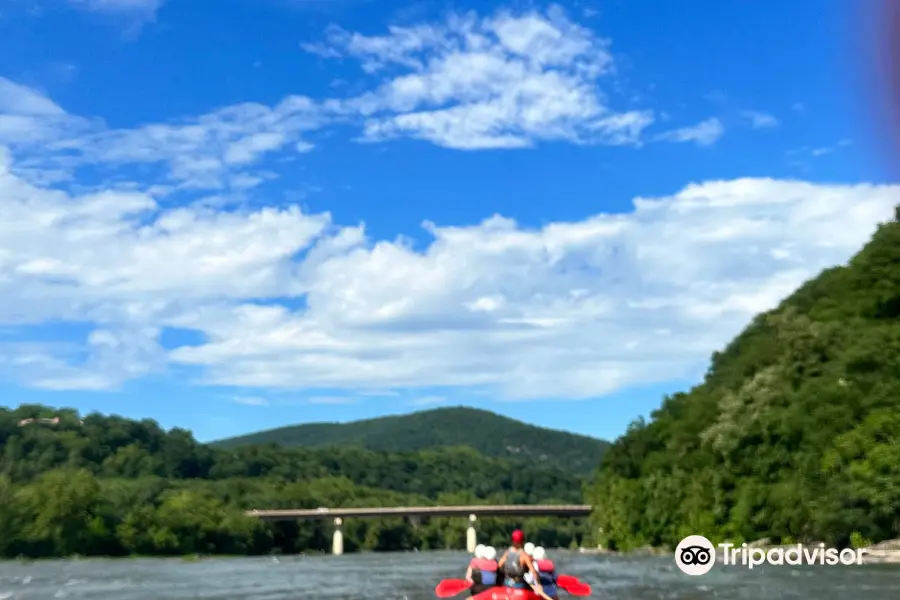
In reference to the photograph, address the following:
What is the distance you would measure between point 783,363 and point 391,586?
137 feet

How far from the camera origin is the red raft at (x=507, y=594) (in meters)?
30.6

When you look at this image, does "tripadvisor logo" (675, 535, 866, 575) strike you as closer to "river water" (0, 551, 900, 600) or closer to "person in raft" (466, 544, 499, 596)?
"river water" (0, 551, 900, 600)

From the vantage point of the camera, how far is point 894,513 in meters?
65.4

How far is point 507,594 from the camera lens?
30656mm

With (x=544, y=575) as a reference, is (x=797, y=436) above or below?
above

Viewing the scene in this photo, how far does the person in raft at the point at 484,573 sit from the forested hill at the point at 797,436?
41.2 meters

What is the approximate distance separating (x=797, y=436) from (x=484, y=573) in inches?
2100

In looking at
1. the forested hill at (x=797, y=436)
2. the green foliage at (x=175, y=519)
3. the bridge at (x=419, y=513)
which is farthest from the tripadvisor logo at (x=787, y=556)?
the green foliage at (x=175, y=519)

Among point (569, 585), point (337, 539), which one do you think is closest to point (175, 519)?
point (337, 539)

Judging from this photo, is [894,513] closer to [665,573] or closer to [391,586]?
[665,573]

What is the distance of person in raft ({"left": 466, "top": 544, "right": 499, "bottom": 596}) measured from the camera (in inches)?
1246

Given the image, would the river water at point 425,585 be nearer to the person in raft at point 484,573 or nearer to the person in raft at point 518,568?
the person in raft at point 518,568

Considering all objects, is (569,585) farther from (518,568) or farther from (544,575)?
(518,568)

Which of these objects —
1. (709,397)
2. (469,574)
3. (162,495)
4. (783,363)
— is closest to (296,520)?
(162,495)
